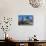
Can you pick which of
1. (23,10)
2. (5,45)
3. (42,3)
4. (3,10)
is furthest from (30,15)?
(5,45)

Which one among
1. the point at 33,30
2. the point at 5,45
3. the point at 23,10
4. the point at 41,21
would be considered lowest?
the point at 5,45

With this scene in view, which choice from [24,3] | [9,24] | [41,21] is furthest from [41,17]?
[9,24]

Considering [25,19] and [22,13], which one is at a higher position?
[22,13]

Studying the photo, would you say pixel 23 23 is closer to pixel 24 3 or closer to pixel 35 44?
pixel 24 3

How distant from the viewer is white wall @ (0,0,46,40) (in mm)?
5289

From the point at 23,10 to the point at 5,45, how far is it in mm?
1544

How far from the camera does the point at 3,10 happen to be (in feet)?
17.4

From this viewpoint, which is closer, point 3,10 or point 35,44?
point 35,44

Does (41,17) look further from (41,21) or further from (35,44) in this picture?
(35,44)

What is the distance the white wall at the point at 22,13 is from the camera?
208 inches

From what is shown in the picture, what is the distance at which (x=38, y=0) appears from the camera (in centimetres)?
545

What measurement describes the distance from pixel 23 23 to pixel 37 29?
0.57m

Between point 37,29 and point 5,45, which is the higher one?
point 37,29

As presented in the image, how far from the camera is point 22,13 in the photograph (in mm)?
5340
